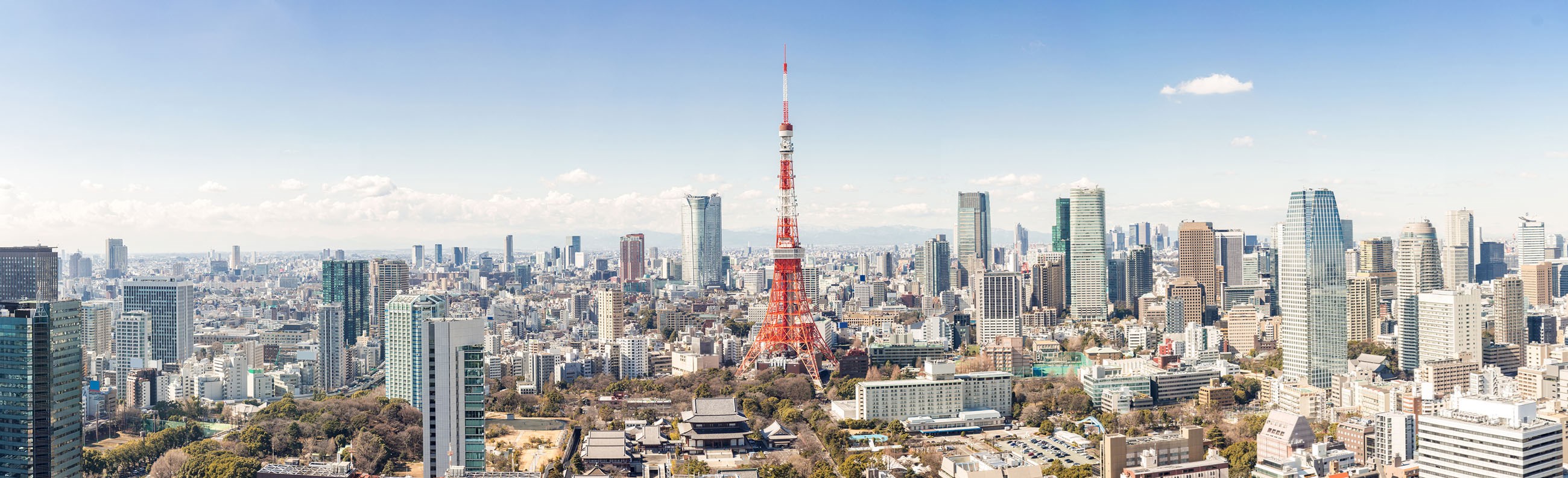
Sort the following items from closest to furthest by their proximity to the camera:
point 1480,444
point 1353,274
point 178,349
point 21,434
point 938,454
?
point 1480,444 < point 21,434 < point 938,454 < point 178,349 < point 1353,274

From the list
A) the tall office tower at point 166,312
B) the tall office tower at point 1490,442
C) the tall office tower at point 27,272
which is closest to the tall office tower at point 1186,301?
the tall office tower at point 1490,442

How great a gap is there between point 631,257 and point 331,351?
23204mm

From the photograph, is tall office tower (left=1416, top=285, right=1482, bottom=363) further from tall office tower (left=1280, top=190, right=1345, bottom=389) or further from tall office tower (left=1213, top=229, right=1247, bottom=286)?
tall office tower (left=1213, top=229, right=1247, bottom=286)

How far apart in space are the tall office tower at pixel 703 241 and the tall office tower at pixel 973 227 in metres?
8.64

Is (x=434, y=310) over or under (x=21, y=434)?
over

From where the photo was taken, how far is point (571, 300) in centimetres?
3044

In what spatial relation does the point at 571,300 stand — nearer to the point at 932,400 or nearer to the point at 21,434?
the point at 932,400

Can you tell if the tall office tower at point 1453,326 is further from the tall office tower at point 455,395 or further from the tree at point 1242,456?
the tall office tower at point 455,395

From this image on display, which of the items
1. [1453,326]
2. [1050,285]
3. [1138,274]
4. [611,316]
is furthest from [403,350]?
[1138,274]

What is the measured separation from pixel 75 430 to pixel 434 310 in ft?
12.3

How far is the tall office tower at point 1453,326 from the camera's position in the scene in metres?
17.4

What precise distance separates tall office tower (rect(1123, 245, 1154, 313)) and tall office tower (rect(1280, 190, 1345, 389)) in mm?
14531

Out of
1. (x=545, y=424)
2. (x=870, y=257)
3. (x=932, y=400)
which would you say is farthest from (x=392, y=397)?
(x=870, y=257)

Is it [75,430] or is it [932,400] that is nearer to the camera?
[75,430]
